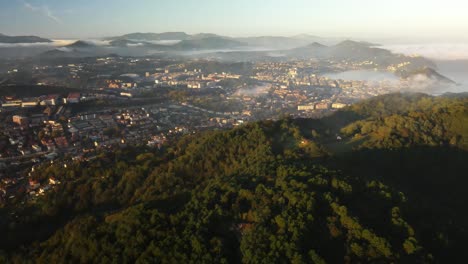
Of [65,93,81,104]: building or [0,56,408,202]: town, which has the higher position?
[65,93,81,104]: building

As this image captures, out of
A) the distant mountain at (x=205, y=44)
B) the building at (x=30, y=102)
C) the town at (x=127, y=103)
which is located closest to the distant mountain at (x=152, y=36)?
the distant mountain at (x=205, y=44)

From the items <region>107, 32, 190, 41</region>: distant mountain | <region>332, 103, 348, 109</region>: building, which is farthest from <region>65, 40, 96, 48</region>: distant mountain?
<region>332, 103, 348, 109</region>: building

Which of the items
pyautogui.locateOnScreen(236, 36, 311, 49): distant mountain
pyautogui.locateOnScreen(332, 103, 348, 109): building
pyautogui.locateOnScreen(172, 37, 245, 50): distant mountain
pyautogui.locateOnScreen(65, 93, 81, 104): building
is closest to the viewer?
pyautogui.locateOnScreen(65, 93, 81, 104): building

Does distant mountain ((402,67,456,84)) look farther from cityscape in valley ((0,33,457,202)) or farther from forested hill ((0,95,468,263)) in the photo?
forested hill ((0,95,468,263))

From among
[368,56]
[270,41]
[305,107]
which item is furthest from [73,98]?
[270,41]

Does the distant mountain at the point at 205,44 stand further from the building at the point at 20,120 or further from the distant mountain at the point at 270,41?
the building at the point at 20,120

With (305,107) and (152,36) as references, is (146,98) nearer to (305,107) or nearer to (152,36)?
(305,107)
